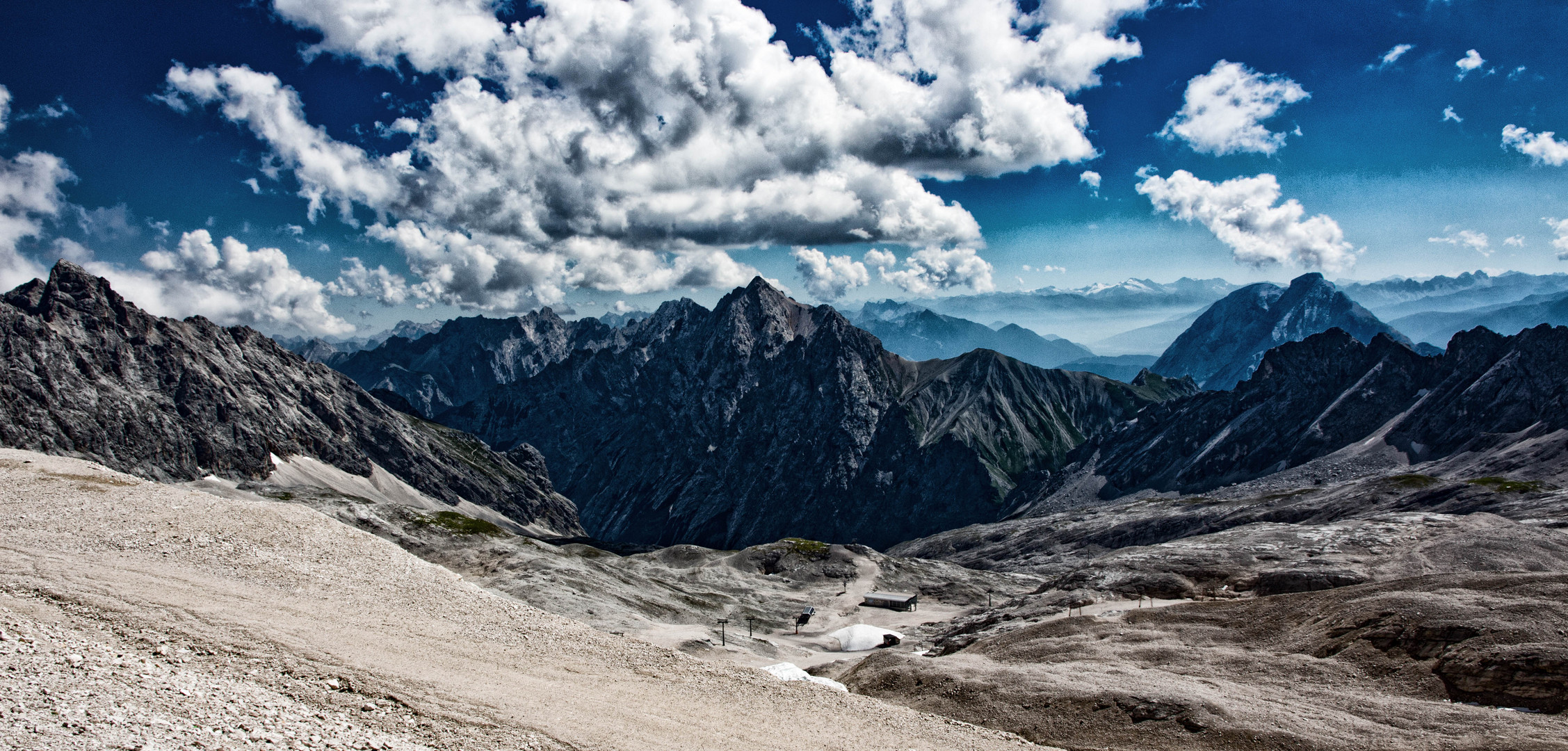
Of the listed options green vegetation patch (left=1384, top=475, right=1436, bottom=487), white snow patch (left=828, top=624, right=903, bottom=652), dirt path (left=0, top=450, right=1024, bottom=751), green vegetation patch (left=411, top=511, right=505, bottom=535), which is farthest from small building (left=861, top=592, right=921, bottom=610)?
green vegetation patch (left=1384, top=475, right=1436, bottom=487)

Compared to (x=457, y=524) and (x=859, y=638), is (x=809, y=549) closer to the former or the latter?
(x=859, y=638)

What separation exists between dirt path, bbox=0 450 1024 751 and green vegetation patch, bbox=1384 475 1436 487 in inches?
7884

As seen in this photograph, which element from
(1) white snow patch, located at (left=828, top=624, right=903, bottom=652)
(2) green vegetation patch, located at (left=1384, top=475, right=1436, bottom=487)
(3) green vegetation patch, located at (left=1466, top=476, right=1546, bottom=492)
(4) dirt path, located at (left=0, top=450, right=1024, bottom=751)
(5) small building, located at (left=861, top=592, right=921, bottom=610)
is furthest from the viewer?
(2) green vegetation patch, located at (left=1384, top=475, right=1436, bottom=487)

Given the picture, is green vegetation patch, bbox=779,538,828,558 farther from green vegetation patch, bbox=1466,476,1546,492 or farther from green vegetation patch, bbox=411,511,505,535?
green vegetation patch, bbox=1466,476,1546,492

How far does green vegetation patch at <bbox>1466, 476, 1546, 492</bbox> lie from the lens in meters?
159

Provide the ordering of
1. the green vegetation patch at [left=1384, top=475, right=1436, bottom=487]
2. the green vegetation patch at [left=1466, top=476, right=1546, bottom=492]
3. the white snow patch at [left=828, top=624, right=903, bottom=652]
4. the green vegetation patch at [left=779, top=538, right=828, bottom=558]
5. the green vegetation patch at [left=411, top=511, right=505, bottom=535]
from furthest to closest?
the green vegetation patch at [left=1384, top=475, right=1436, bottom=487] < the green vegetation patch at [left=779, top=538, right=828, bottom=558] < the green vegetation patch at [left=1466, top=476, right=1546, bottom=492] < the green vegetation patch at [left=411, top=511, right=505, bottom=535] < the white snow patch at [left=828, top=624, right=903, bottom=652]

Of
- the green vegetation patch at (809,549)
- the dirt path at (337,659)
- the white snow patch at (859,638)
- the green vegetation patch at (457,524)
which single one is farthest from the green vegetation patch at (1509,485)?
the green vegetation patch at (457,524)

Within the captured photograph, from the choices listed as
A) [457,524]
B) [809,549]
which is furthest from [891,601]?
[457,524]

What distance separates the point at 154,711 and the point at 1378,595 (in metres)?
68.1

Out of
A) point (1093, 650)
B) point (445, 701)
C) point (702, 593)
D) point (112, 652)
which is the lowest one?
point (702, 593)

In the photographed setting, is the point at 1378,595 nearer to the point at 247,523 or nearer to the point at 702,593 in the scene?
the point at 247,523

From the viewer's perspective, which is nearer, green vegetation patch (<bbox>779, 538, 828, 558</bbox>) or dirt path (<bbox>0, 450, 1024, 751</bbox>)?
dirt path (<bbox>0, 450, 1024, 751</bbox>)

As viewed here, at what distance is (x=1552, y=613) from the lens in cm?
4394

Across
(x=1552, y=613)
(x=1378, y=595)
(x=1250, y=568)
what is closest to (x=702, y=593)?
(x=1250, y=568)
